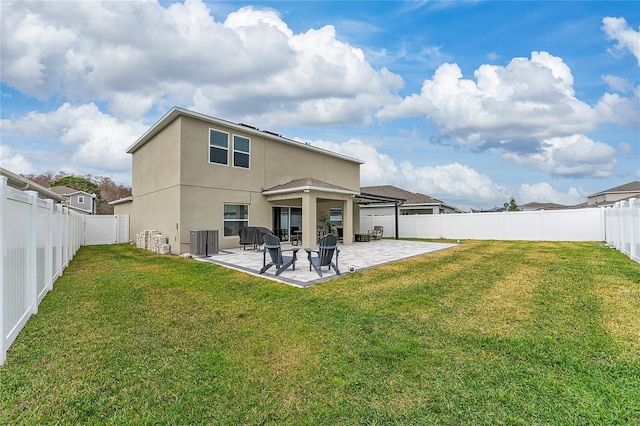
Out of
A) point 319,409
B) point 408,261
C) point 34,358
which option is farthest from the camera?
point 408,261

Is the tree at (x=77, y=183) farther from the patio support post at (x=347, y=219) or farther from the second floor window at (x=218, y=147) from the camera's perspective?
the patio support post at (x=347, y=219)

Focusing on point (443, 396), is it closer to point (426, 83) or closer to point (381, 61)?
point (381, 61)

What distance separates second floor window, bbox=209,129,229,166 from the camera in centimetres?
1370

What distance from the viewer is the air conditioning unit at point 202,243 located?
39.0ft

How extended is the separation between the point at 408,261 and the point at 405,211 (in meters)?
22.3

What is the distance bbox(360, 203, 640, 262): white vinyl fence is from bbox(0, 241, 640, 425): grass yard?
11.4 metres

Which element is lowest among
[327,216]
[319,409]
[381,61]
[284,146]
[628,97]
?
[319,409]

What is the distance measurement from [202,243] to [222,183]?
130 inches

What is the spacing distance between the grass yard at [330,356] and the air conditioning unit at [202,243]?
17.1ft

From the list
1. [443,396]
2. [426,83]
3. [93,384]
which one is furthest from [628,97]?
[93,384]

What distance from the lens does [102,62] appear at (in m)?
12.1

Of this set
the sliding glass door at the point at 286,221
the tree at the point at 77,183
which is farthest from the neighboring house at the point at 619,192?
the tree at the point at 77,183

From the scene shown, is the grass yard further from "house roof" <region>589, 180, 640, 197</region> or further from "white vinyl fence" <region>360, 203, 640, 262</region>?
"house roof" <region>589, 180, 640, 197</region>

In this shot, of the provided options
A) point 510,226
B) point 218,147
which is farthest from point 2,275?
point 510,226
